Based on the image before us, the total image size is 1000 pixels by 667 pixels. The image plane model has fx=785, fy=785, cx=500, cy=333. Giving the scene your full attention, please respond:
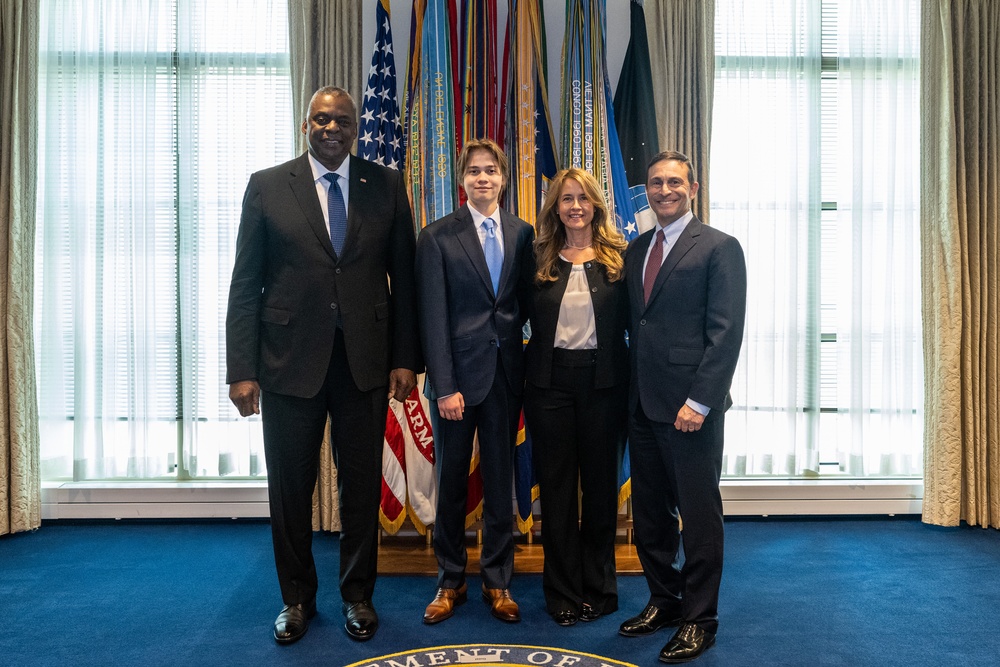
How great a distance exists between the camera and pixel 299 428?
261 cm

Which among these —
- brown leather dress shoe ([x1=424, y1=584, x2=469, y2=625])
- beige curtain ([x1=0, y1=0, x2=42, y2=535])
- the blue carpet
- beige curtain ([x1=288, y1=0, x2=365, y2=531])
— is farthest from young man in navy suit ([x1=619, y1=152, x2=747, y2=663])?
beige curtain ([x1=0, y1=0, x2=42, y2=535])

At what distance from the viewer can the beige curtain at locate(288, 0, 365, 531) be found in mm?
3875

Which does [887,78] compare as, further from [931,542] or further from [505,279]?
[505,279]

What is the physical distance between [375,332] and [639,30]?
225cm

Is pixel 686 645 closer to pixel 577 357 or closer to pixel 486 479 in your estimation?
pixel 486 479

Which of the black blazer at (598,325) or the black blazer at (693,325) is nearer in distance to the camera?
the black blazer at (693,325)

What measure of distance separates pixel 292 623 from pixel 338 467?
21.0 inches

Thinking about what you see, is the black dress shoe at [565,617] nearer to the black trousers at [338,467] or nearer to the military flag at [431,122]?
the black trousers at [338,467]

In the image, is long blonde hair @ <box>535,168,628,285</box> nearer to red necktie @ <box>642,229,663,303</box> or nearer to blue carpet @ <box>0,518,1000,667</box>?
red necktie @ <box>642,229,663,303</box>

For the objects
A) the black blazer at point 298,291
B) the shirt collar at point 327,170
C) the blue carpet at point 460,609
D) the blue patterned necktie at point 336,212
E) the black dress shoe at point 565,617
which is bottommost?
the blue carpet at point 460,609

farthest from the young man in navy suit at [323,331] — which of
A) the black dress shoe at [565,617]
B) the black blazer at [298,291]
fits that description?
the black dress shoe at [565,617]

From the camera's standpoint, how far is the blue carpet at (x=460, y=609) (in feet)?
8.36

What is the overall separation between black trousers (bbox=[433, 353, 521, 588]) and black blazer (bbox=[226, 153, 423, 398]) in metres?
0.37

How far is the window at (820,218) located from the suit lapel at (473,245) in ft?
6.14
